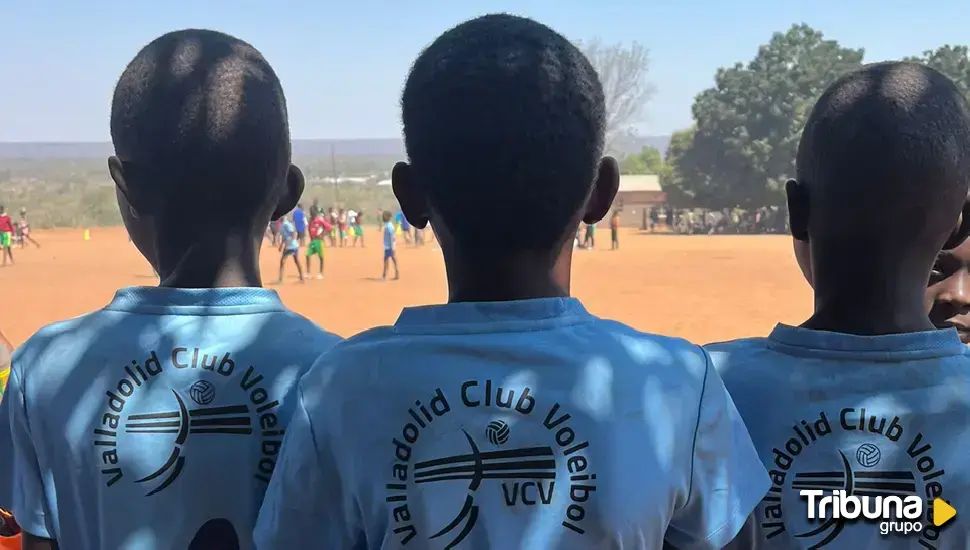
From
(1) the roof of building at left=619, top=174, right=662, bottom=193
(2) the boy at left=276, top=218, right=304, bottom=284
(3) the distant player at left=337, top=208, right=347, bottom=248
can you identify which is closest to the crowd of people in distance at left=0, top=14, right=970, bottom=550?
(2) the boy at left=276, top=218, right=304, bottom=284

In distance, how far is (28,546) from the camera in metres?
1.58

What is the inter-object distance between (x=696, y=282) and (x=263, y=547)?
16.9 m

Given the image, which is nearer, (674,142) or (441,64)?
(441,64)

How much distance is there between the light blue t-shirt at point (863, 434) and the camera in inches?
56.1

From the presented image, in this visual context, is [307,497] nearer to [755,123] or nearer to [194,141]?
[194,141]

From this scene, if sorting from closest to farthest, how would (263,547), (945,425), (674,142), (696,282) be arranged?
(263,547)
(945,425)
(696,282)
(674,142)

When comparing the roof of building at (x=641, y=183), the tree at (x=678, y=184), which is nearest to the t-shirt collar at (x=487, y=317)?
the tree at (x=678, y=184)

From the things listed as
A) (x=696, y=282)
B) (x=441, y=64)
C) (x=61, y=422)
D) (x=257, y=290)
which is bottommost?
(x=696, y=282)

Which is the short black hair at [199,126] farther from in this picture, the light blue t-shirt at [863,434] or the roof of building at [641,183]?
the roof of building at [641,183]

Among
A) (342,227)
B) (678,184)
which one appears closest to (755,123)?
(678,184)

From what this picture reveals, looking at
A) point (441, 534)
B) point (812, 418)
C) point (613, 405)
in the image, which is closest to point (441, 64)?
point (613, 405)

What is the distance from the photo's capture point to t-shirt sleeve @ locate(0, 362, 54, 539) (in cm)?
156

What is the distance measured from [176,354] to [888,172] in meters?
1.28

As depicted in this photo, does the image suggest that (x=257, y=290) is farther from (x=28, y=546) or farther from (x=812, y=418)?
(x=812, y=418)
